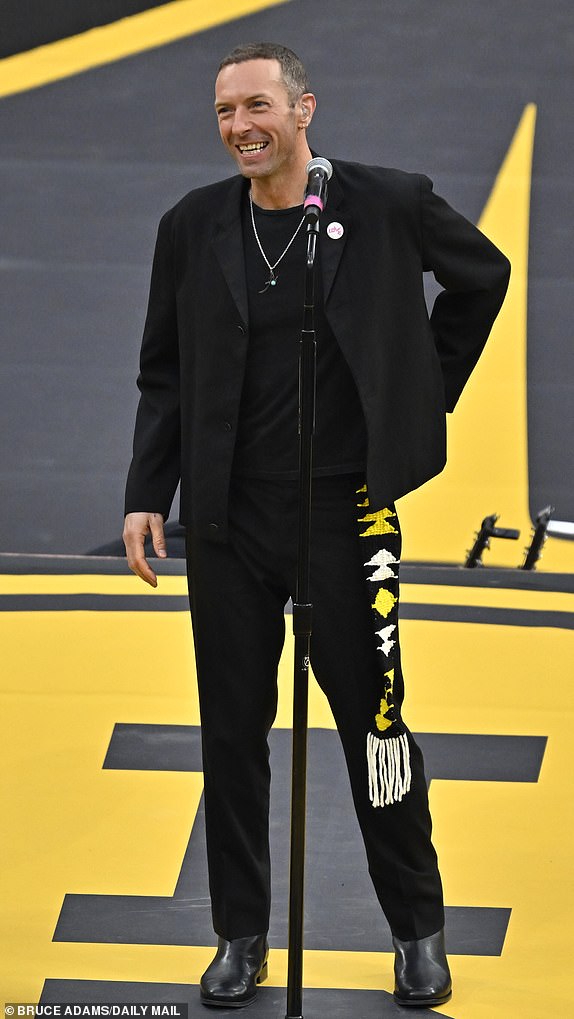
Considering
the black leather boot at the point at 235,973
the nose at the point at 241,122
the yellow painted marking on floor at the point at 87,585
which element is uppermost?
the nose at the point at 241,122

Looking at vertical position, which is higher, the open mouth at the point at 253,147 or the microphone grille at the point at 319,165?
the open mouth at the point at 253,147

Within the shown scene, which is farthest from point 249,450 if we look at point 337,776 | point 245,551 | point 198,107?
point 198,107

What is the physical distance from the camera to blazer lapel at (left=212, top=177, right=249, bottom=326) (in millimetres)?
1742

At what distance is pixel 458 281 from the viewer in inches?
71.6

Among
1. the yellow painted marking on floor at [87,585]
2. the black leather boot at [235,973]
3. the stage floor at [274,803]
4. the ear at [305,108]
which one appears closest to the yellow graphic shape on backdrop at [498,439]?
the stage floor at [274,803]

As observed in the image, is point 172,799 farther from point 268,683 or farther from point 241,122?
point 241,122

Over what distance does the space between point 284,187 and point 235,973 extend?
42.0 inches

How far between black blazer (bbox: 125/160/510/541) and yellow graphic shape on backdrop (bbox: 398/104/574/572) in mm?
2547

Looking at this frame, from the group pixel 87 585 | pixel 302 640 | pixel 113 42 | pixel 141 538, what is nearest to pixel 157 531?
pixel 141 538

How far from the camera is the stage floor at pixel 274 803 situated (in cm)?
190

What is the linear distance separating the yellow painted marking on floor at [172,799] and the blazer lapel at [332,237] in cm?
98

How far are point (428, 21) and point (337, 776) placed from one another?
287 centimetres

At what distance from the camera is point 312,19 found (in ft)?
14.6

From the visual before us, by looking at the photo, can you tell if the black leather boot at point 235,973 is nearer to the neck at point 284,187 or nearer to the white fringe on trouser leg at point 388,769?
the white fringe on trouser leg at point 388,769
